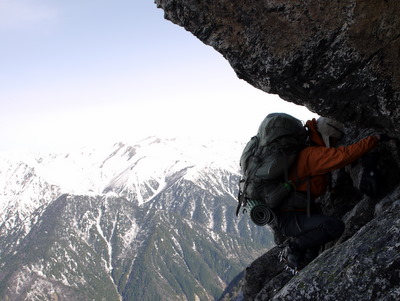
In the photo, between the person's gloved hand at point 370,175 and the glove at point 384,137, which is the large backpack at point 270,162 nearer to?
the person's gloved hand at point 370,175

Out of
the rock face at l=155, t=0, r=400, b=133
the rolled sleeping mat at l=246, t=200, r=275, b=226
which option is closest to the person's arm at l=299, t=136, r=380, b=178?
the rock face at l=155, t=0, r=400, b=133

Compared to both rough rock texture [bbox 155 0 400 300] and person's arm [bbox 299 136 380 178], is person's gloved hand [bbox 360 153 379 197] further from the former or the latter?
person's arm [bbox 299 136 380 178]

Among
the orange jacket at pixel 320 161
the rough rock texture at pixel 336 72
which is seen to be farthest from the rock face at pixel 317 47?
the orange jacket at pixel 320 161

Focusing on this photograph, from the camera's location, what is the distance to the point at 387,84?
24.8 ft

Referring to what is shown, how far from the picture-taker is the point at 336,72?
26.5 feet

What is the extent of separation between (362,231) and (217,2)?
599cm

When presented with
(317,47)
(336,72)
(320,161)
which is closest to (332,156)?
(320,161)

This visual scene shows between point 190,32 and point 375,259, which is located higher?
point 190,32

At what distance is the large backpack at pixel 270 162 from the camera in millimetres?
9042

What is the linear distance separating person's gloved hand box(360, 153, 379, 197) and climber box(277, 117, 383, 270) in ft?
0.14

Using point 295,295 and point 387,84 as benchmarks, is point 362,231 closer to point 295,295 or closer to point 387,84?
point 295,295

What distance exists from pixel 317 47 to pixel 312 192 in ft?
11.5

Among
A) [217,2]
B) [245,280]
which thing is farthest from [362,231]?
[245,280]

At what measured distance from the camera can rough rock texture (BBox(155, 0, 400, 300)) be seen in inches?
257
